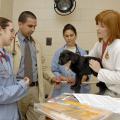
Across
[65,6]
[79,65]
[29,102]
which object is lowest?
[29,102]

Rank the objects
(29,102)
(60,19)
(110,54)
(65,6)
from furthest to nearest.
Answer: (60,19) → (65,6) → (29,102) → (110,54)

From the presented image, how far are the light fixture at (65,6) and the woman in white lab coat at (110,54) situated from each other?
207cm

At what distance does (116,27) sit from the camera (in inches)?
60.1

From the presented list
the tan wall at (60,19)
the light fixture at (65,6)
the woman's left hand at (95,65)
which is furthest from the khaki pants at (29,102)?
the woman's left hand at (95,65)

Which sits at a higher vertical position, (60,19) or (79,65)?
(60,19)

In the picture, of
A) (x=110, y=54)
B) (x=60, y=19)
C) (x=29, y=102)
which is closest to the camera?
(x=110, y=54)

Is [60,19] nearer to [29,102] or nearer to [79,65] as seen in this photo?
[29,102]

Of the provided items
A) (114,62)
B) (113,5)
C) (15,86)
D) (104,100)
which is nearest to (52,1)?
(113,5)

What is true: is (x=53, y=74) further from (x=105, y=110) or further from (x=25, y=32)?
(x=105, y=110)

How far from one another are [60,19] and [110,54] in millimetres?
2256

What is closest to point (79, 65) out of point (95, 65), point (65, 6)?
point (95, 65)

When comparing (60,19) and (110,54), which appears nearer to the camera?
(110,54)

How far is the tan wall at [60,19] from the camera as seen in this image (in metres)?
3.65

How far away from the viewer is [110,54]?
5.07 ft
